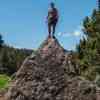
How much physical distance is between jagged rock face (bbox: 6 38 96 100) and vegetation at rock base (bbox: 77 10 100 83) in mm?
19607

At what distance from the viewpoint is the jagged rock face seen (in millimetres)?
16453

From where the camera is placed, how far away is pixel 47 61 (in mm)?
16719

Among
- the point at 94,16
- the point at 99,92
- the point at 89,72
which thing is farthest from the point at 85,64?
the point at 99,92

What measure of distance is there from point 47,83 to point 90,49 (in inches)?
909

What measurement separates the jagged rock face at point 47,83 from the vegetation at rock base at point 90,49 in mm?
19607

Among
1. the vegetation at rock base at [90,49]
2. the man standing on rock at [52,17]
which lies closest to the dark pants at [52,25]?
the man standing on rock at [52,17]

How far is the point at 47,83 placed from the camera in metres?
16.6

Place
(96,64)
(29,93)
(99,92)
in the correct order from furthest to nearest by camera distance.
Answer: (96,64) → (99,92) → (29,93)

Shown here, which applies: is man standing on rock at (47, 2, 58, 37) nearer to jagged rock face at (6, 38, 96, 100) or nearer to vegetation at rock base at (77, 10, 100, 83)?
jagged rock face at (6, 38, 96, 100)

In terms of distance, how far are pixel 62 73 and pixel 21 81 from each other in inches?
59.6

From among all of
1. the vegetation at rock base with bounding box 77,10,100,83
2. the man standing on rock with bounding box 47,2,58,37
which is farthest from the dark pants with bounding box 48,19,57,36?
the vegetation at rock base with bounding box 77,10,100,83

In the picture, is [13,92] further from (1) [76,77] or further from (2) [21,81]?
(1) [76,77]

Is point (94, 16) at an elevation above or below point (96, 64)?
above

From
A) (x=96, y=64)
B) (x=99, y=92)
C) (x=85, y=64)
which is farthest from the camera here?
(x=85, y=64)
